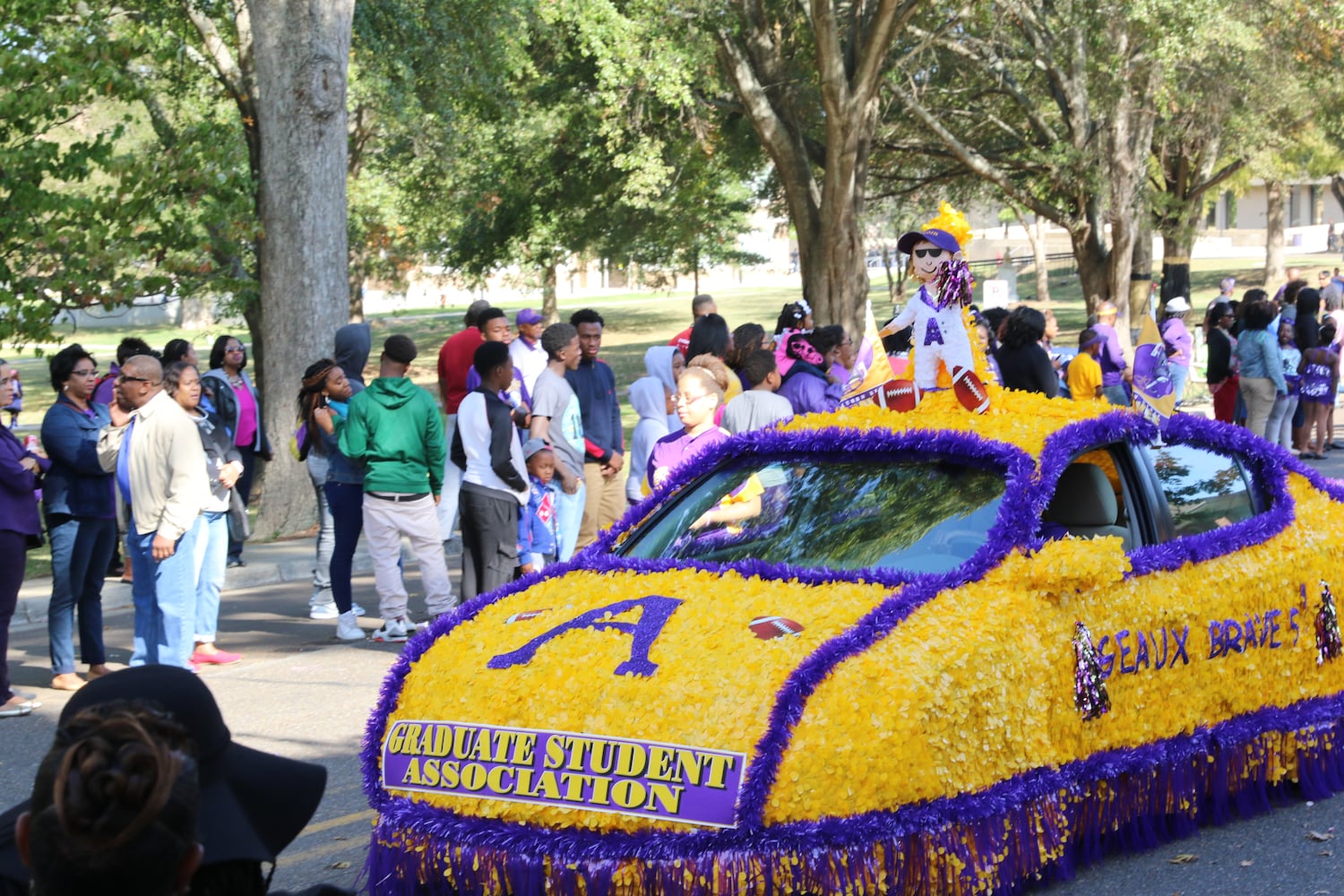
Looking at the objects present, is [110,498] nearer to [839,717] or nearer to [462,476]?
[462,476]

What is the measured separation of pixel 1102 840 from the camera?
530 centimetres

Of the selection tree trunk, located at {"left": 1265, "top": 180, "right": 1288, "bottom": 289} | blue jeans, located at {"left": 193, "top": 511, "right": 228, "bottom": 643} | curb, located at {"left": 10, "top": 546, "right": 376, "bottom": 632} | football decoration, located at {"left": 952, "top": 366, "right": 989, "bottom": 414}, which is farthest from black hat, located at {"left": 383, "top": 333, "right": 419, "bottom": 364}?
tree trunk, located at {"left": 1265, "top": 180, "right": 1288, "bottom": 289}

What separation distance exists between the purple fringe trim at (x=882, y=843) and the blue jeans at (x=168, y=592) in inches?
157

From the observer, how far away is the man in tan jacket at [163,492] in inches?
324

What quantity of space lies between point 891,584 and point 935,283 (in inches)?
85.1

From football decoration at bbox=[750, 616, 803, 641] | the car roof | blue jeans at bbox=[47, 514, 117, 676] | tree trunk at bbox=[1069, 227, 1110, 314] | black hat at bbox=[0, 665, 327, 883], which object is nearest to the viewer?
black hat at bbox=[0, 665, 327, 883]

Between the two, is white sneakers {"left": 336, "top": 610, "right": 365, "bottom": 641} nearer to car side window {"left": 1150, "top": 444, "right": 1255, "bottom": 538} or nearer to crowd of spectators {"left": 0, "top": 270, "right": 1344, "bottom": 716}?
crowd of spectators {"left": 0, "top": 270, "right": 1344, "bottom": 716}

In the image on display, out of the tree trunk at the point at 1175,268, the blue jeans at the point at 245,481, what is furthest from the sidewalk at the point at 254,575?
the tree trunk at the point at 1175,268

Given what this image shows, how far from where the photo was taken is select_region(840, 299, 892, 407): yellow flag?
21.2ft

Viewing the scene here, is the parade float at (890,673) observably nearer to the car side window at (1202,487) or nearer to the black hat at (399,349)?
the car side window at (1202,487)

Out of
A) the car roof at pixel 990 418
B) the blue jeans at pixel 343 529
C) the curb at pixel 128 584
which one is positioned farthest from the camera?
the curb at pixel 128 584

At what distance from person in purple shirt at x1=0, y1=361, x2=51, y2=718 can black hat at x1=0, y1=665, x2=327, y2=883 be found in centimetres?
620

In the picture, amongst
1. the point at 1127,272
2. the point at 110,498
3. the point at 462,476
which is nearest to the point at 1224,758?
the point at 462,476

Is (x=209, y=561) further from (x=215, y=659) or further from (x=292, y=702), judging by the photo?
(x=292, y=702)
